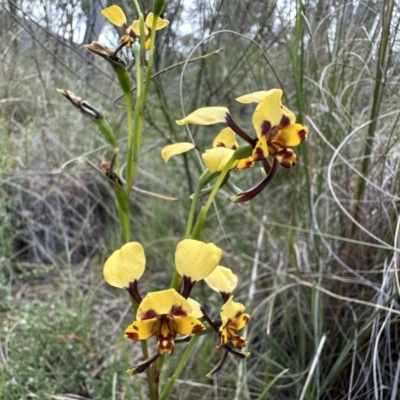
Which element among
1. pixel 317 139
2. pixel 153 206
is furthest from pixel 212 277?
pixel 153 206

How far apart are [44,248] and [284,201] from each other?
2.66ft

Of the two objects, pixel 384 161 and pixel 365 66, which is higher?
pixel 365 66

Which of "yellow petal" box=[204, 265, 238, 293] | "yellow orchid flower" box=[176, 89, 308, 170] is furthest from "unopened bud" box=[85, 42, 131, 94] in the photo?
"yellow petal" box=[204, 265, 238, 293]

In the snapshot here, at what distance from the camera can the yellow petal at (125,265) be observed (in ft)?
1.50

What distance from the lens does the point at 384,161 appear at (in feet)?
2.91

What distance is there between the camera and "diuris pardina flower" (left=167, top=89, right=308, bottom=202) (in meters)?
0.44

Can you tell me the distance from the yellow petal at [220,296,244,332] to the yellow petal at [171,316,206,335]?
5 cm

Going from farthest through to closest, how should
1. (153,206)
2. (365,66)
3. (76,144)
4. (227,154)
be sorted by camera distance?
(76,144)
(153,206)
(365,66)
(227,154)

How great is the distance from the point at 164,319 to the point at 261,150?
182mm

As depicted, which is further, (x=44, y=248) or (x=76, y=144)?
(x=76, y=144)

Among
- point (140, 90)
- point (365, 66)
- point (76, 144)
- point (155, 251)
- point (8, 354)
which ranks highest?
point (365, 66)

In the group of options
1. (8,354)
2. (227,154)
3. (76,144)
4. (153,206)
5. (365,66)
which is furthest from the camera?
(76,144)

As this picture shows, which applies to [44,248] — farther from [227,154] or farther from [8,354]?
[227,154]

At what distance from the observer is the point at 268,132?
45 centimetres
